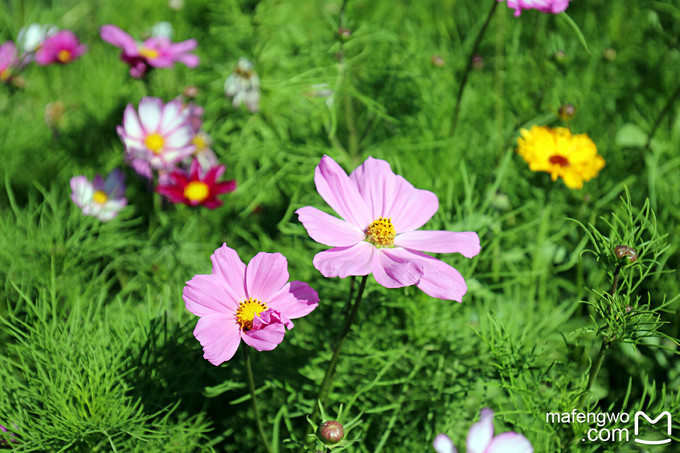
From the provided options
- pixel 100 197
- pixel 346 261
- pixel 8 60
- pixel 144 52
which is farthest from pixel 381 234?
pixel 8 60

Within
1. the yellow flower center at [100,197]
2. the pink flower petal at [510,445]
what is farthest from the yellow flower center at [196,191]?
the pink flower petal at [510,445]

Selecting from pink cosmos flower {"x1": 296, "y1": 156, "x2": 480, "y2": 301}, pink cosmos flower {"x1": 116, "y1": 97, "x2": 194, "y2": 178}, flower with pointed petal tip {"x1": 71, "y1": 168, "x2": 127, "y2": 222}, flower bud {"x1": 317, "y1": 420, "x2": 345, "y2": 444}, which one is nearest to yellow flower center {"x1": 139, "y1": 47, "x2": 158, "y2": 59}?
pink cosmos flower {"x1": 116, "y1": 97, "x2": 194, "y2": 178}

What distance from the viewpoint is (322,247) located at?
3.68 feet

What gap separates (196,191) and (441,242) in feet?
1.77

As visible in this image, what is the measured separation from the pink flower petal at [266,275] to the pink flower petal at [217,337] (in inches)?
1.9

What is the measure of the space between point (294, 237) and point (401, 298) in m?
0.33

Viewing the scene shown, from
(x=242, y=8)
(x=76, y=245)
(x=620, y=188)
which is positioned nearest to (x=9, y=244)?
(x=76, y=245)

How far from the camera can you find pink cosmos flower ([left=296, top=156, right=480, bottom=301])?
0.67 metres

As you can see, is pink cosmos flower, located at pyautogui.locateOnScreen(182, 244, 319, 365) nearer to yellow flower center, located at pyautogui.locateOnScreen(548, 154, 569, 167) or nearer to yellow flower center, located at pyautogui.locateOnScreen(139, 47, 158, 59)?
yellow flower center, located at pyautogui.locateOnScreen(548, 154, 569, 167)

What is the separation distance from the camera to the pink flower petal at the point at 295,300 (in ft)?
2.27

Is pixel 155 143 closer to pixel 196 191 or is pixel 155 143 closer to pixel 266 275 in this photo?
pixel 196 191

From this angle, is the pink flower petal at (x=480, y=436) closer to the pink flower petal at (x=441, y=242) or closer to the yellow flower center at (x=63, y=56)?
the pink flower petal at (x=441, y=242)

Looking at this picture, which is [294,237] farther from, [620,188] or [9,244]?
[620,188]

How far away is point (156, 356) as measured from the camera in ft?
2.94
